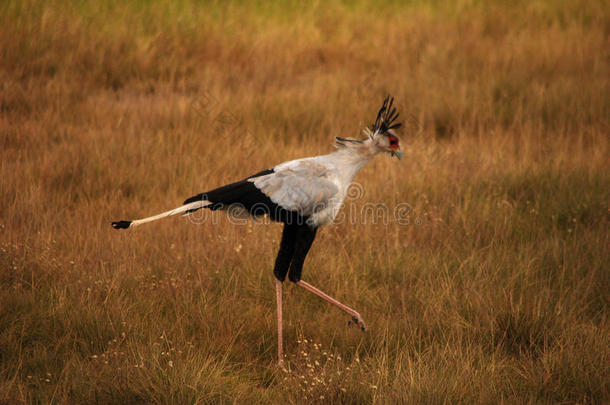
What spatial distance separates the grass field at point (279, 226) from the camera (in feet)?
10.2

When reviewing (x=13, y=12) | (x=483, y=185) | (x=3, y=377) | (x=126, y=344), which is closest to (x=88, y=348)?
(x=126, y=344)

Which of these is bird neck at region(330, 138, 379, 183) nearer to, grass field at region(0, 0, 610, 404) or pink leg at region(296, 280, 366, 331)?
pink leg at region(296, 280, 366, 331)

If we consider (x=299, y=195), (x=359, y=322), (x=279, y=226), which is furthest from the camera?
(x=279, y=226)

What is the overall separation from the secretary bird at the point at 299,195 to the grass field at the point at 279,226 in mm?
477

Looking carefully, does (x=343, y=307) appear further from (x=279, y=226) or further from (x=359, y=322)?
(x=279, y=226)

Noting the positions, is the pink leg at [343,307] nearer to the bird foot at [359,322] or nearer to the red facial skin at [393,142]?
the bird foot at [359,322]

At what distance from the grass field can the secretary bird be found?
0.48 meters

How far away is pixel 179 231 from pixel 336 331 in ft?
5.46

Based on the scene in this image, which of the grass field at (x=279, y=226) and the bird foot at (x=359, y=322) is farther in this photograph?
the bird foot at (x=359, y=322)

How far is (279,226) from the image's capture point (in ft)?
16.0

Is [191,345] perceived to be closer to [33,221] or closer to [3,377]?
[3,377]

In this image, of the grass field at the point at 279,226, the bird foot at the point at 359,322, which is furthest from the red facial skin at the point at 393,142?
the bird foot at the point at 359,322

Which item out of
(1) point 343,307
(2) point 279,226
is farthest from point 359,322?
(2) point 279,226

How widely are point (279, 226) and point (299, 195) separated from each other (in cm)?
146
